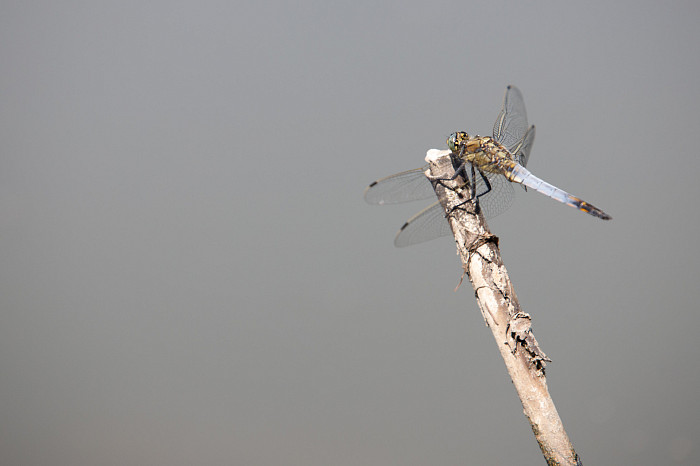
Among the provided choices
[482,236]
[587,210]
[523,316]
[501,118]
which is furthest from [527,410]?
[501,118]

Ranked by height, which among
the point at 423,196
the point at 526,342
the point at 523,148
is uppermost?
the point at 523,148

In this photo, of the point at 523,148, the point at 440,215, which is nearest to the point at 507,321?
the point at 440,215

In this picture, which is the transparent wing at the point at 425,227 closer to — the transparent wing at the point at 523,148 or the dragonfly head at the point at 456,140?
the dragonfly head at the point at 456,140

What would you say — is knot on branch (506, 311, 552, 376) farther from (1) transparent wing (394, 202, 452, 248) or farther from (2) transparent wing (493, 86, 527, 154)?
(2) transparent wing (493, 86, 527, 154)

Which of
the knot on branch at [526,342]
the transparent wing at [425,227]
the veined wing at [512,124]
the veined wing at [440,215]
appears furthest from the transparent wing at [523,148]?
the knot on branch at [526,342]

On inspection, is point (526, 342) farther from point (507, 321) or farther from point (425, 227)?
point (425, 227)

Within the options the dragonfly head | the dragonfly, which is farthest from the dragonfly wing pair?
the dragonfly head
